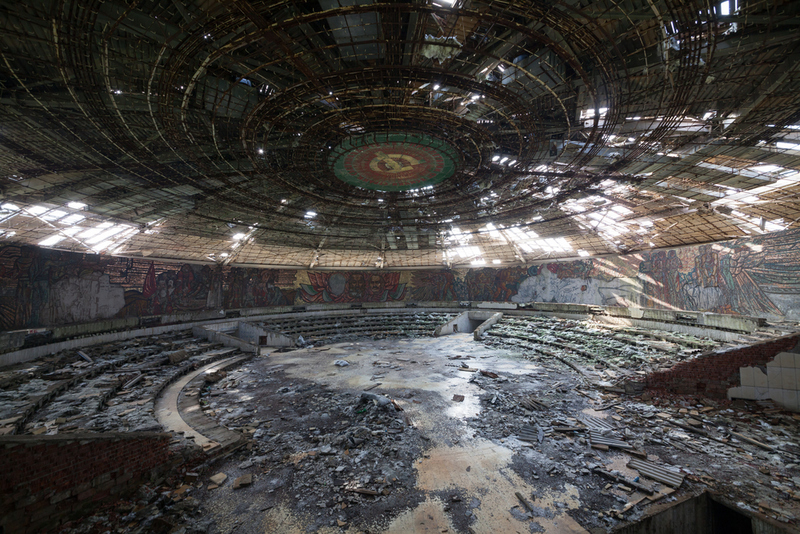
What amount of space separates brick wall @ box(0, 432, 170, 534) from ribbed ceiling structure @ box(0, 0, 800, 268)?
7.66 meters

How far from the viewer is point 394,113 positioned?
980cm

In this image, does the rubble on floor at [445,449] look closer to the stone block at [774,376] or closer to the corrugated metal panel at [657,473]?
the corrugated metal panel at [657,473]

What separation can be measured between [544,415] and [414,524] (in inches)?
274

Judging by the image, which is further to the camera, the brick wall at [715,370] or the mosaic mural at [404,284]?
the mosaic mural at [404,284]

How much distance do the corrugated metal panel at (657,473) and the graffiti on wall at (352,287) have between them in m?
27.7

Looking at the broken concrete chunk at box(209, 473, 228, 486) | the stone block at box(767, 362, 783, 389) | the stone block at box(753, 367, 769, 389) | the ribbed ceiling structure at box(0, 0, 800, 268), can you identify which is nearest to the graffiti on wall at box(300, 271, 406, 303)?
the ribbed ceiling structure at box(0, 0, 800, 268)

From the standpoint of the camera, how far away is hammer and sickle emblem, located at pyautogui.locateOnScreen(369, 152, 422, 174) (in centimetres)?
1257

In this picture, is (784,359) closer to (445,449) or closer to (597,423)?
(597,423)

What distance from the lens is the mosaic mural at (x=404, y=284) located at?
1631 cm

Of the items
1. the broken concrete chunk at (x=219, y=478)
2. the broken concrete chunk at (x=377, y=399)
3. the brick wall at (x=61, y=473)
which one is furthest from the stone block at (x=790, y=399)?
the brick wall at (x=61, y=473)

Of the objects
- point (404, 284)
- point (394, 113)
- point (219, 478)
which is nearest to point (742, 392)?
point (394, 113)

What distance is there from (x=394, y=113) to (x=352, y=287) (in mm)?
25696

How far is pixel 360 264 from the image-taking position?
111 feet

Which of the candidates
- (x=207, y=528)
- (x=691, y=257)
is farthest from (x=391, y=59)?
(x=691, y=257)
